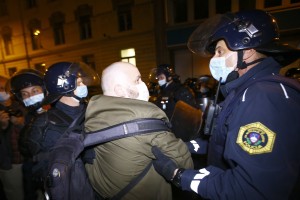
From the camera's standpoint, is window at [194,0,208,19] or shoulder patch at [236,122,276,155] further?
window at [194,0,208,19]

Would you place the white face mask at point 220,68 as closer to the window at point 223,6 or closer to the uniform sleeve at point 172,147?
the uniform sleeve at point 172,147

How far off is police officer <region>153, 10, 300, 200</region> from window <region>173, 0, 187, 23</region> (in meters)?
12.4

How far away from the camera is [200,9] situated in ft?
41.4

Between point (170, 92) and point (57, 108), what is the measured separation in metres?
3.43

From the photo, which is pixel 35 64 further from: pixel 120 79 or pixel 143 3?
pixel 120 79

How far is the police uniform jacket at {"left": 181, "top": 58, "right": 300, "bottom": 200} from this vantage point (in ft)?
3.74

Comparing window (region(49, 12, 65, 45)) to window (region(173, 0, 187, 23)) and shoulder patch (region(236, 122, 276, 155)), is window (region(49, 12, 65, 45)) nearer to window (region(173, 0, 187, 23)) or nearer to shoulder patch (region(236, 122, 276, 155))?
window (region(173, 0, 187, 23))

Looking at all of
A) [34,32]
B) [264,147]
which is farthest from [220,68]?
[34,32]

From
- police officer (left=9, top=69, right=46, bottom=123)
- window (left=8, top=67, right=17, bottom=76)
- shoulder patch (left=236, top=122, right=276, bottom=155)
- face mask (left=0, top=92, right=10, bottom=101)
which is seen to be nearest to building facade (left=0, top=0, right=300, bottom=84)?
window (left=8, top=67, right=17, bottom=76)

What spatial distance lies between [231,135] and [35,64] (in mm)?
22585

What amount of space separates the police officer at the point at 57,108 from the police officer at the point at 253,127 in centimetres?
121

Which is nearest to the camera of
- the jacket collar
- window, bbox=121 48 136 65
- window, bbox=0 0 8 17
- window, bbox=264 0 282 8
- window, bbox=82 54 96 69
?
the jacket collar

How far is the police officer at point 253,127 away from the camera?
1.15 meters

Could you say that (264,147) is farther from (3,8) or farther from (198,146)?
(3,8)
